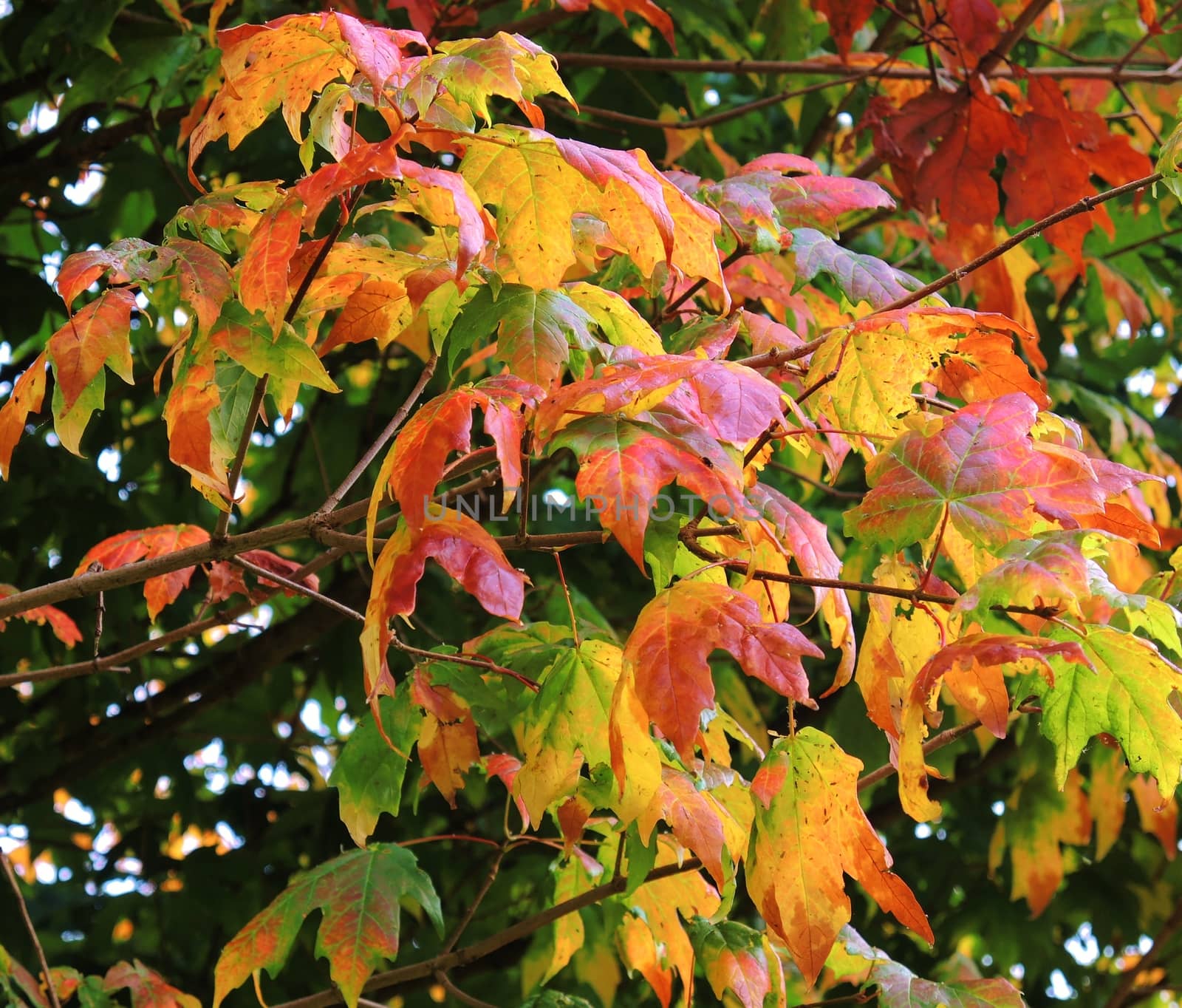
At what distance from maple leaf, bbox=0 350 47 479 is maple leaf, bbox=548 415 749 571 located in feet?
1.47

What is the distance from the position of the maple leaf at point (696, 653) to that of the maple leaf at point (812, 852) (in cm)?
16

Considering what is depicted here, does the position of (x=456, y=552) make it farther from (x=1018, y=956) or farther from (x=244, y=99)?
→ (x=1018, y=956)

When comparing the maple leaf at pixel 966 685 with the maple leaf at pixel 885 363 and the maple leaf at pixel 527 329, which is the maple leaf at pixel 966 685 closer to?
the maple leaf at pixel 885 363

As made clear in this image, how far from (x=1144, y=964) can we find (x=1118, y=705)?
1.67 meters

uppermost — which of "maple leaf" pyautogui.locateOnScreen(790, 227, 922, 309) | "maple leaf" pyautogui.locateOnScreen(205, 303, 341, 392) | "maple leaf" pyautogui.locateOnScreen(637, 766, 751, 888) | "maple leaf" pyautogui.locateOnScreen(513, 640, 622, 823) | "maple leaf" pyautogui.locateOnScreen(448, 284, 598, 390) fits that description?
"maple leaf" pyautogui.locateOnScreen(790, 227, 922, 309)

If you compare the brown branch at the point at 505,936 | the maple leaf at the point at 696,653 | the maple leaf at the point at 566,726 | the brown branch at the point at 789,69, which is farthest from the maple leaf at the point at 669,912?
the brown branch at the point at 789,69

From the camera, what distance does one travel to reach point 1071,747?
92 centimetres

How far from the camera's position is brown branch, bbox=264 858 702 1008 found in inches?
46.3

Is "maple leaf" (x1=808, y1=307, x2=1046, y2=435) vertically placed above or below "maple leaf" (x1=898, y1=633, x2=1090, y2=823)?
above

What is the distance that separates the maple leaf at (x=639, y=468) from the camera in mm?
784

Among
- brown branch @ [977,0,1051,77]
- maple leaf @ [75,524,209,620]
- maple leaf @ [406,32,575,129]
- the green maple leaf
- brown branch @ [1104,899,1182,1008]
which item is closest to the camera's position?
maple leaf @ [406,32,575,129]

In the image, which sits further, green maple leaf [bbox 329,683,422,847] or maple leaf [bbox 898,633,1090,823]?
green maple leaf [bbox 329,683,422,847]

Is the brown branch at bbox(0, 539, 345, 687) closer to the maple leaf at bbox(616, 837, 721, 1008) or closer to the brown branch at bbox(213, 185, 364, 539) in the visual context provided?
the brown branch at bbox(213, 185, 364, 539)

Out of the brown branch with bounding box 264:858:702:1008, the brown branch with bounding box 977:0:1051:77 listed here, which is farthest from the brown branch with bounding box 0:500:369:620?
the brown branch with bounding box 977:0:1051:77
